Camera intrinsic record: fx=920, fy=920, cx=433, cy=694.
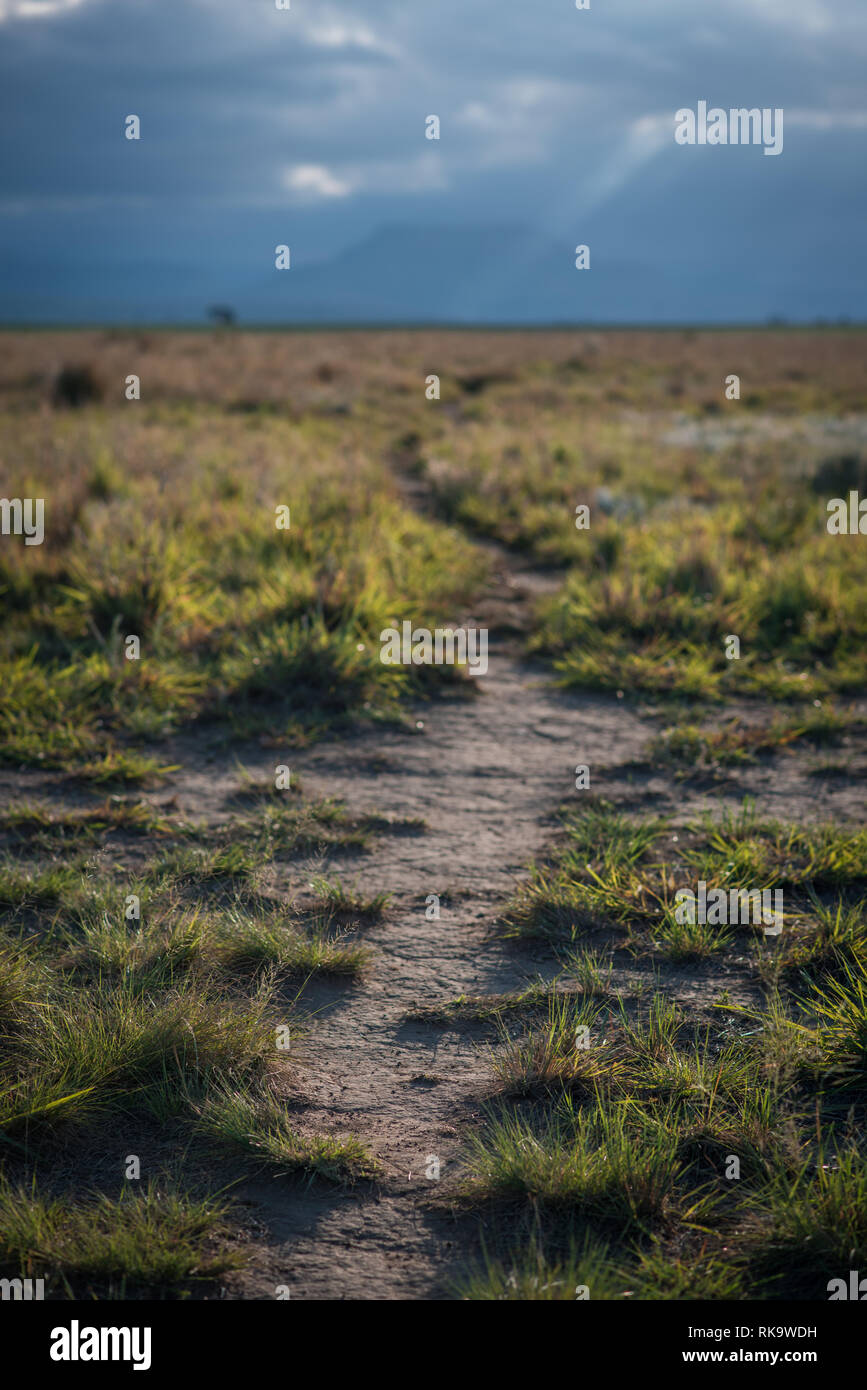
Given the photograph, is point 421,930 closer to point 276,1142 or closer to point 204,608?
point 276,1142

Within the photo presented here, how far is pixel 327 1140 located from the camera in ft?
7.86

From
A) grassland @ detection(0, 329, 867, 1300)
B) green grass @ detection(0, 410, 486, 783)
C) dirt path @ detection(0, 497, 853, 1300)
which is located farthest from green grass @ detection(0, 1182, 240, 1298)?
green grass @ detection(0, 410, 486, 783)

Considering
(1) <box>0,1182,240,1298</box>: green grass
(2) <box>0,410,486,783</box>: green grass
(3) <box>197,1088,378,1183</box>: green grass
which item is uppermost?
(2) <box>0,410,486,783</box>: green grass

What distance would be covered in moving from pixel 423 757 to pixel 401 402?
16011mm

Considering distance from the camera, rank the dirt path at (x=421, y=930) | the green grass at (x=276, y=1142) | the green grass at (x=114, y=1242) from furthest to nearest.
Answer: the green grass at (x=276, y=1142) → the dirt path at (x=421, y=930) → the green grass at (x=114, y=1242)

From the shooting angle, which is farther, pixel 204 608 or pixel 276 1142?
pixel 204 608

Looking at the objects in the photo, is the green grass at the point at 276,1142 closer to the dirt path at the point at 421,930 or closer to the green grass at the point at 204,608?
the dirt path at the point at 421,930

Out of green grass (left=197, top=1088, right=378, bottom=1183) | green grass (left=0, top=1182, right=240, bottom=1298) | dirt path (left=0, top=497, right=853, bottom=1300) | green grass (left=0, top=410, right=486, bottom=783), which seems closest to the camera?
green grass (left=0, top=1182, right=240, bottom=1298)

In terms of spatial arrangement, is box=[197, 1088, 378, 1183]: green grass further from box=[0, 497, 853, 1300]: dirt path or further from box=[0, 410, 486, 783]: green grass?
box=[0, 410, 486, 783]: green grass

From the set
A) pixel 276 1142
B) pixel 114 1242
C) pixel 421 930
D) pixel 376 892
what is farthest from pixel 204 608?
pixel 114 1242

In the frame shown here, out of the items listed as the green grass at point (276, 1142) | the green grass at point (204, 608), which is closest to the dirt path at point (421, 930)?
the green grass at point (276, 1142)

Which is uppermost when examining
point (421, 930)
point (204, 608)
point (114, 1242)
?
point (204, 608)

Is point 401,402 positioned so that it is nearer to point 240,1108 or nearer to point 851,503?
point 851,503

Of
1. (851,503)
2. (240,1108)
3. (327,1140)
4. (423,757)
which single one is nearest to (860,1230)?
(327,1140)
